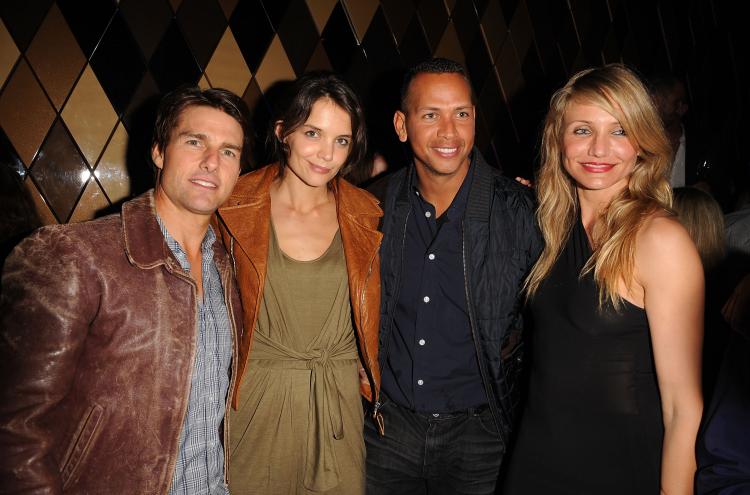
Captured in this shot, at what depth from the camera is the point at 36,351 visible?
3.88 ft

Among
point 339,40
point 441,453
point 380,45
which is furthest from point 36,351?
point 380,45

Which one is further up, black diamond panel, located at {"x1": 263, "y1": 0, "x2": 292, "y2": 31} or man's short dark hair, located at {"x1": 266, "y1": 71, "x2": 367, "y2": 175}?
black diamond panel, located at {"x1": 263, "y1": 0, "x2": 292, "y2": 31}

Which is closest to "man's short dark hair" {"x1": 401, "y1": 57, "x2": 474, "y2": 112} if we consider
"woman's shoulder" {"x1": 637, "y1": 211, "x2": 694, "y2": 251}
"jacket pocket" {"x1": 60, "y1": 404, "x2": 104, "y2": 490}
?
"woman's shoulder" {"x1": 637, "y1": 211, "x2": 694, "y2": 251}

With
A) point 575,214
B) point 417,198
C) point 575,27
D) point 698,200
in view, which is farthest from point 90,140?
point 575,27

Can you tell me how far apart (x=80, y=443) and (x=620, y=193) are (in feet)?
5.17

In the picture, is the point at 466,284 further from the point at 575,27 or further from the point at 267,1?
the point at 575,27

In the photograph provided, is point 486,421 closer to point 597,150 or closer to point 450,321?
point 450,321

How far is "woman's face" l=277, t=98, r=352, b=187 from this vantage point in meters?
1.92

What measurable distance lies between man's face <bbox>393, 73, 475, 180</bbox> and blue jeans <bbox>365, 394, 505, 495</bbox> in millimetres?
868

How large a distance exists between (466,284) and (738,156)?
16.2ft

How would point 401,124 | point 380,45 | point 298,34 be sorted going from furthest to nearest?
point 380,45 < point 298,34 < point 401,124

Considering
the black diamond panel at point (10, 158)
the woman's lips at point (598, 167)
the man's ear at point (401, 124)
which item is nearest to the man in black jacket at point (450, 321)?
the man's ear at point (401, 124)

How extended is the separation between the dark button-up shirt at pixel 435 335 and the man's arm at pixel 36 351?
106 centimetres

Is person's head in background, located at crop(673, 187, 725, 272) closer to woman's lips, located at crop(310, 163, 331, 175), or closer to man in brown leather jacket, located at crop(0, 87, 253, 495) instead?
woman's lips, located at crop(310, 163, 331, 175)
